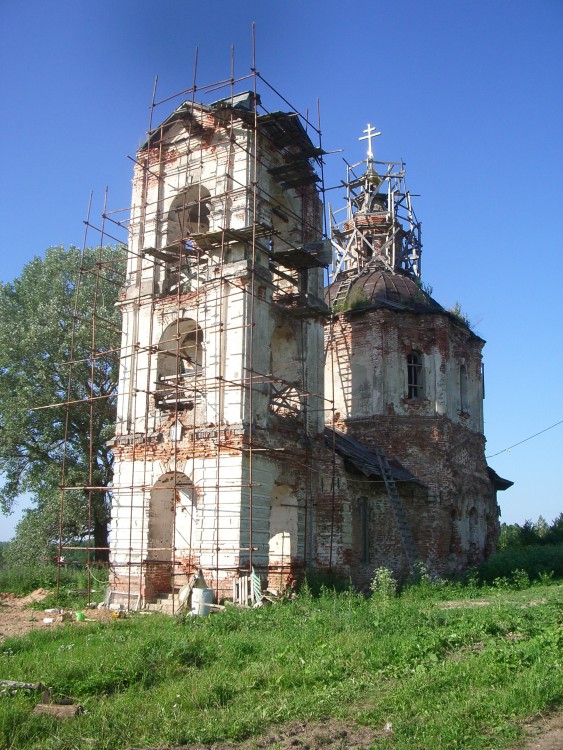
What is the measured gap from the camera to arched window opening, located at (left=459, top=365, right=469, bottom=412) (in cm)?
2277

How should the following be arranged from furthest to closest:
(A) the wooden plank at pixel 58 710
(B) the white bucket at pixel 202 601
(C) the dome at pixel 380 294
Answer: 1. (C) the dome at pixel 380 294
2. (B) the white bucket at pixel 202 601
3. (A) the wooden plank at pixel 58 710

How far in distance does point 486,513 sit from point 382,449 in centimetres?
496

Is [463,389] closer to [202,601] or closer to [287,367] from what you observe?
[287,367]

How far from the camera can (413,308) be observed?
852 inches

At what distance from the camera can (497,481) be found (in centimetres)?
2459

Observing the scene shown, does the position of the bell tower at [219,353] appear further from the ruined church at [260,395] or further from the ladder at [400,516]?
the ladder at [400,516]

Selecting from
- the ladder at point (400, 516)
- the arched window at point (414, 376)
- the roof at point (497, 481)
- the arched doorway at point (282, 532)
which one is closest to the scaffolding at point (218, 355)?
the arched doorway at point (282, 532)

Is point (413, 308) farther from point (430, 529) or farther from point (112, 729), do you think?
point (112, 729)

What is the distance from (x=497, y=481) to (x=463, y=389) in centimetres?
383

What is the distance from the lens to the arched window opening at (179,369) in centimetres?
1556

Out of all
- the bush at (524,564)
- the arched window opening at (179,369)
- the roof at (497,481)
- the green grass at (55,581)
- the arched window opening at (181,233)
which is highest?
the arched window opening at (181,233)

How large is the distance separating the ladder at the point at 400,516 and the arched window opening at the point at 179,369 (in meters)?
5.56

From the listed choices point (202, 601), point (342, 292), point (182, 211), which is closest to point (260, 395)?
point (202, 601)

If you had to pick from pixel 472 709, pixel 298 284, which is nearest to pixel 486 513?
pixel 298 284
